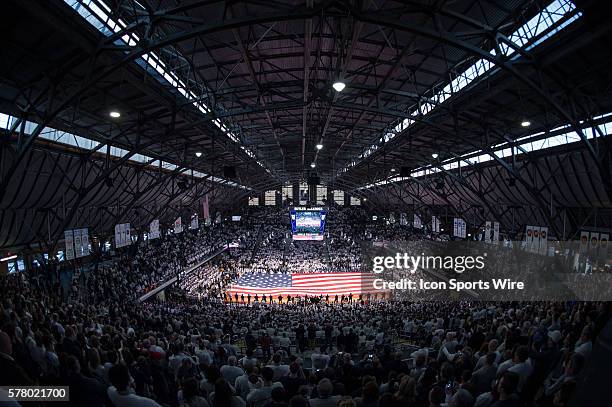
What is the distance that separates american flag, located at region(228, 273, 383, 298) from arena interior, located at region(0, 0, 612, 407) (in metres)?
1.93

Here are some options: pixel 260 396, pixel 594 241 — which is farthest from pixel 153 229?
pixel 594 241

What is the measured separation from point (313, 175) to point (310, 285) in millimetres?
10165

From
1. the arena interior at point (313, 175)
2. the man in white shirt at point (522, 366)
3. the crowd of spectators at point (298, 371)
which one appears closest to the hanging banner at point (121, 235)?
the arena interior at point (313, 175)

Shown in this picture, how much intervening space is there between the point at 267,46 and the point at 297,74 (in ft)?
8.79

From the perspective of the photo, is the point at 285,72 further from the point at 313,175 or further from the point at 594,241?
the point at 594,241

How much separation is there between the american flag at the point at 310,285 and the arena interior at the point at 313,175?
1.93 meters

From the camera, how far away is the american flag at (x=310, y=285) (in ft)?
105

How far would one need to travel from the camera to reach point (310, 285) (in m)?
32.5

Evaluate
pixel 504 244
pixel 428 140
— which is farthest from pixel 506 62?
pixel 504 244

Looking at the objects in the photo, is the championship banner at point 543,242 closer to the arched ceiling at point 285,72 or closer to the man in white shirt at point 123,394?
the arched ceiling at point 285,72

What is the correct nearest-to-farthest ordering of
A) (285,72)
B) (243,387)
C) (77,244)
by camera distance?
(243,387) → (285,72) → (77,244)

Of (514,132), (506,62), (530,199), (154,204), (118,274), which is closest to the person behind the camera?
(506,62)

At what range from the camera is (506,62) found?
29.2 ft

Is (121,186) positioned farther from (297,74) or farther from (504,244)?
(504,244)
